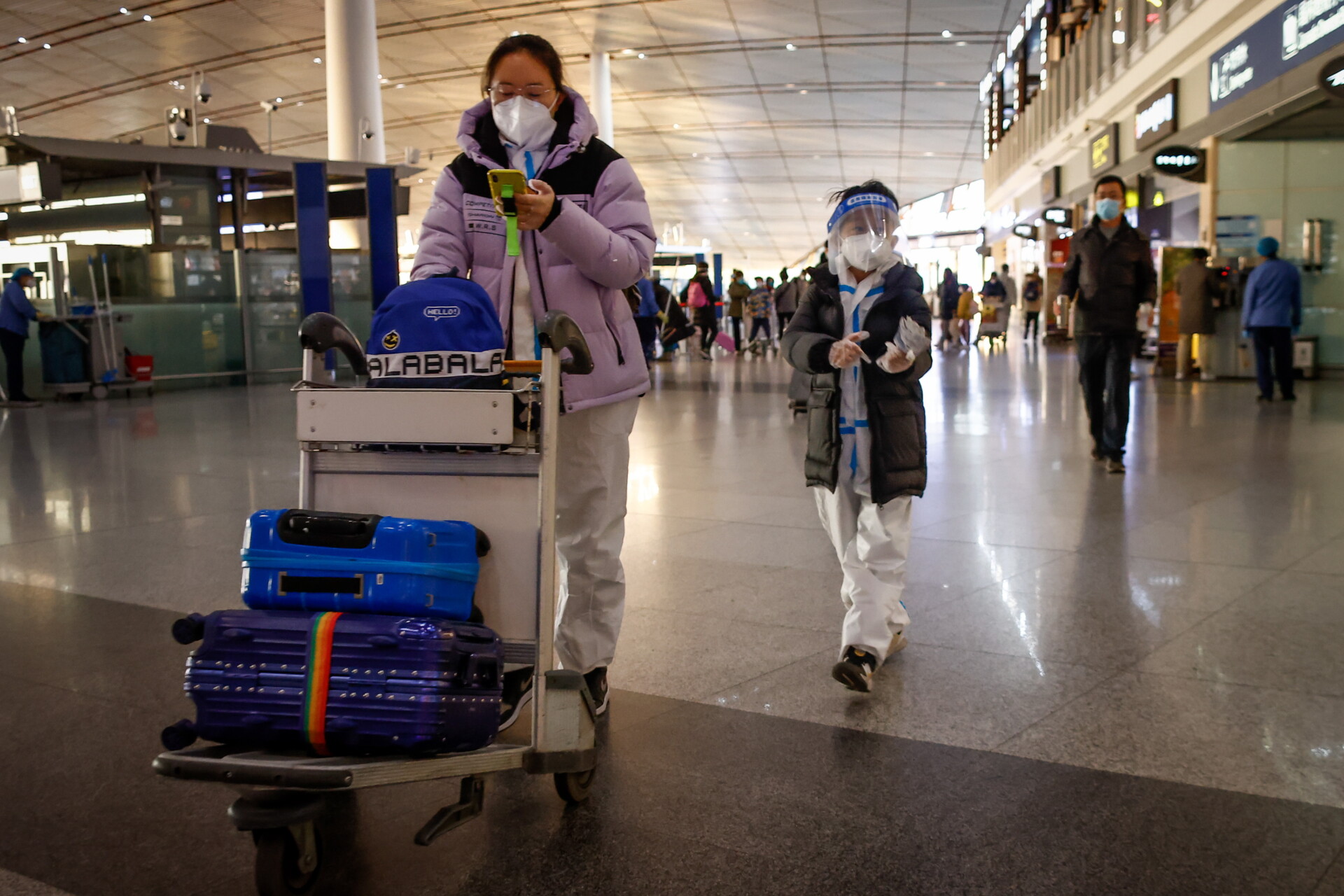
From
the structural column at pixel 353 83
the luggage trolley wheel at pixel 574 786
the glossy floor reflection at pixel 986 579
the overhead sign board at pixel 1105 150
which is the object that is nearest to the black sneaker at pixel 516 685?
the luggage trolley wheel at pixel 574 786

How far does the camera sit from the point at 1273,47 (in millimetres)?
13828

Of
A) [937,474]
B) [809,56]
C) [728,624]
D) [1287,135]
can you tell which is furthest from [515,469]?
[809,56]

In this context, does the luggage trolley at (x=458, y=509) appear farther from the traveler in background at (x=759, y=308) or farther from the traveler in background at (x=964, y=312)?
the traveler in background at (x=964, y=312)

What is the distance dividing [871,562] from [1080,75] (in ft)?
79.7

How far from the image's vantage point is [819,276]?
370cm

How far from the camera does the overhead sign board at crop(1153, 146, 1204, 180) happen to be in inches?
651

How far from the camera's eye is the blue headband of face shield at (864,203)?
3586mm

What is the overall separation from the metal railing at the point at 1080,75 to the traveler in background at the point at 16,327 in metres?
16.7

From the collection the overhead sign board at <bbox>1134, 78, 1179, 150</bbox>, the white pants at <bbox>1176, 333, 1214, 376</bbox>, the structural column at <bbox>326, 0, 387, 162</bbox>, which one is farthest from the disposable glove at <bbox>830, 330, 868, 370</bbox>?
the structural column at <bbox>326, 0, 387, 162</bbox>

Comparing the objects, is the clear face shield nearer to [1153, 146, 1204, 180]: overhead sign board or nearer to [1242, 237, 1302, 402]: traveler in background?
[1242, 237, 1302, 402]: traveler in background

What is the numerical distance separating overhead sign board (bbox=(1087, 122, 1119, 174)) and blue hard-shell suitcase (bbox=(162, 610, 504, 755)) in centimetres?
2267

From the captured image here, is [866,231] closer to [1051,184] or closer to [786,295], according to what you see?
[786,295]

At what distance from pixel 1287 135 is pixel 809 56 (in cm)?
1628

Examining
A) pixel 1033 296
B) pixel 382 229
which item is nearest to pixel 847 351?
pixel 382 229
